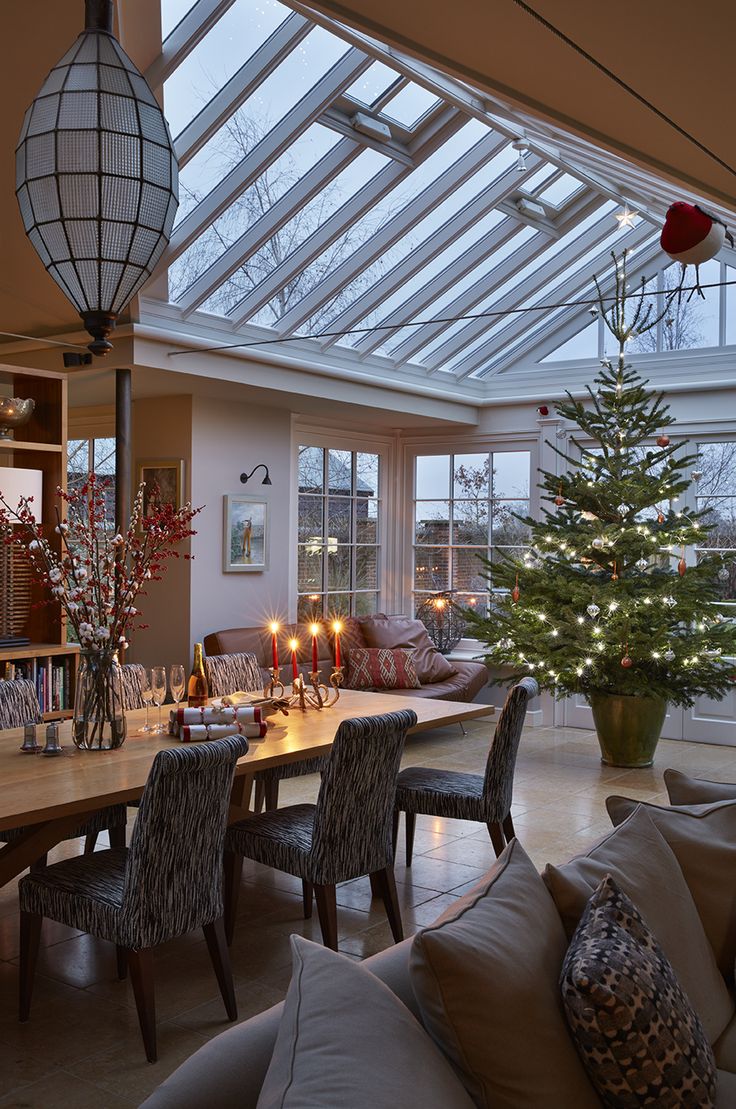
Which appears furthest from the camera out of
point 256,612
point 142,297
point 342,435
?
point 342,435

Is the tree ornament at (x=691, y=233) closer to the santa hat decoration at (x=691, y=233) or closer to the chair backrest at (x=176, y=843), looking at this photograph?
the santa hat decoration at (x=691, y=233)

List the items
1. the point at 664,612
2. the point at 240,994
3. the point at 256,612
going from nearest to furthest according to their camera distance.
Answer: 1. the point at 240,994
2. the point at 664,612
3. the point at 256,612

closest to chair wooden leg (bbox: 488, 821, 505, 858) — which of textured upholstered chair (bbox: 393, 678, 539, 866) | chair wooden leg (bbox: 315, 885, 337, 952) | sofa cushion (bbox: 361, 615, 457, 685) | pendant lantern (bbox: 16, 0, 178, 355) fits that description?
textured upholstered chair (bbox: 393, 678, 539, 866)

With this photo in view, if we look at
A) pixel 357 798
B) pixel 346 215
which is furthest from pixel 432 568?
pixel 357 798

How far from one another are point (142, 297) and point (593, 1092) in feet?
16.8

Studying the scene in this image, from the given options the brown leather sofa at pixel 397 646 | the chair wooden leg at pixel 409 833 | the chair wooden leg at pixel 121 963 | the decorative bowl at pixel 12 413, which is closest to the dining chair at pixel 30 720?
the chair wooden leg at pixel 121 963

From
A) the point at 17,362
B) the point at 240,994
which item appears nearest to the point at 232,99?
the point at 17,362

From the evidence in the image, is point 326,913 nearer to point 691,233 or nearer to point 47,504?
point 691,233

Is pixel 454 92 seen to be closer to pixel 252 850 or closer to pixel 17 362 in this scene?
pixel 17 362

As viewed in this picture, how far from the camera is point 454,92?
17.0 ft

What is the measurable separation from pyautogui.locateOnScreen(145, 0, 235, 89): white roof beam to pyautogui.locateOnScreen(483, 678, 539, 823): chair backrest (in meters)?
3.04

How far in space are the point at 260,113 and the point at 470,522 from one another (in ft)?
14.9

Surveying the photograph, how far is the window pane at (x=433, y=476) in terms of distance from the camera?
9.16m

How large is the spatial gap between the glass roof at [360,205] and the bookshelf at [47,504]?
898 mm
